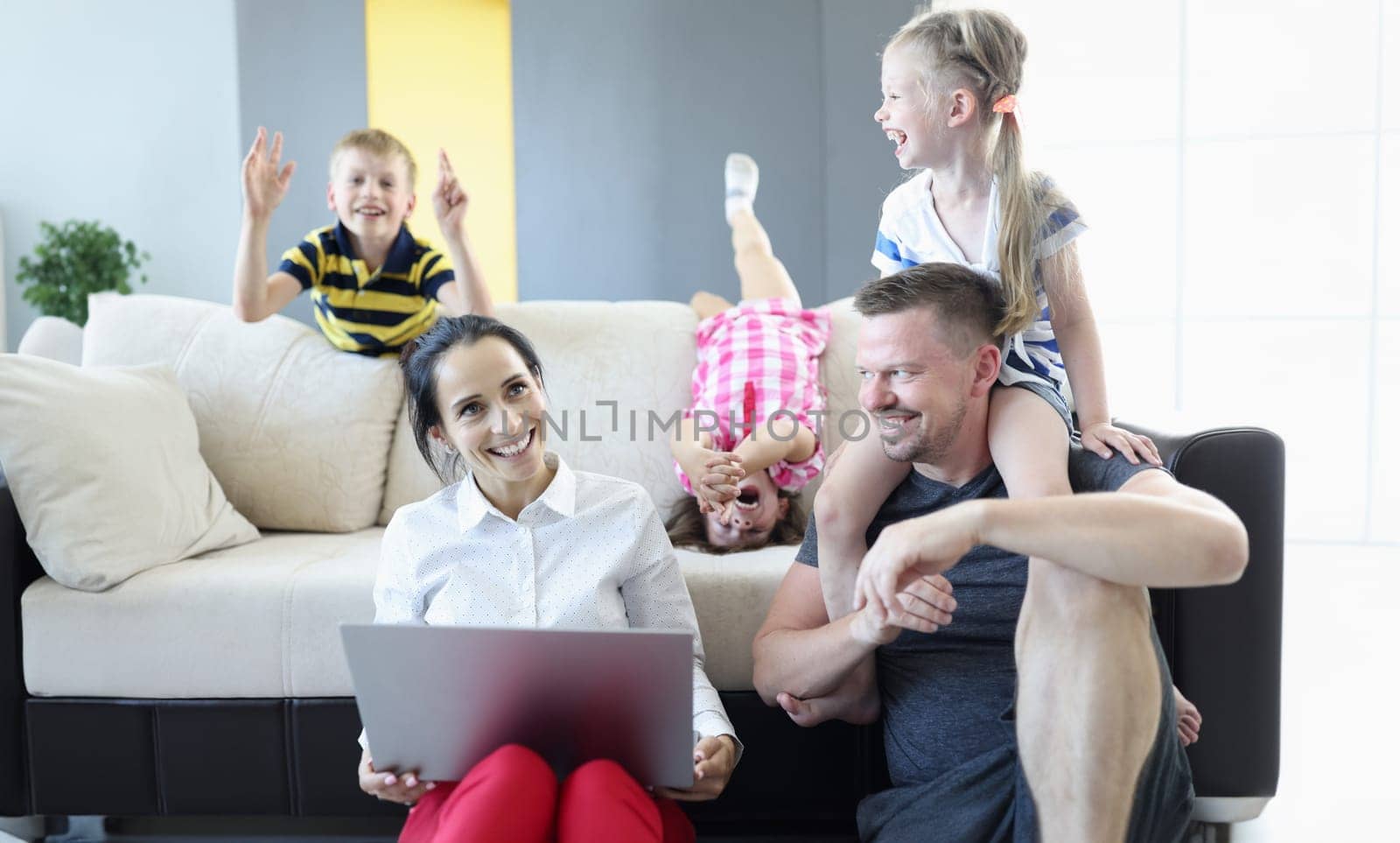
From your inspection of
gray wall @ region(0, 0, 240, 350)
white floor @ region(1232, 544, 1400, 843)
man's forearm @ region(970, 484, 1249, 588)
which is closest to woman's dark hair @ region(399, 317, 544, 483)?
man's forearm @ region(970, 484, 1249, 588)

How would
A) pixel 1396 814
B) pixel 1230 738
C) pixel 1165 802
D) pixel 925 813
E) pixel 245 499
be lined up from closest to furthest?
1. pixel 1165 802
2. pixel 925 813
3. pixel 1230 738
4. pixel 1396 814
5. pixel 245 499

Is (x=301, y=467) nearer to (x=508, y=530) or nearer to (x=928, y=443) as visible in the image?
(x=508, y=530)

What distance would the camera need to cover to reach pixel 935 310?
1.48 meters

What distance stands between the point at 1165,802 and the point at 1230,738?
531 millimetres

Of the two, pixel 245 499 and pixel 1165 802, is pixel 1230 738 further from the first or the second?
pixel 245 499

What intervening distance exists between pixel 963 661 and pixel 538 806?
618 mm

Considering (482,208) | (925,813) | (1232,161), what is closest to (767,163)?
(482,208)

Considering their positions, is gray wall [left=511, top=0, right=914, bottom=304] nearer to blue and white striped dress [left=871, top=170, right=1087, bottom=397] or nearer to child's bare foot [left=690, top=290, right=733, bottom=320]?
child's bare foot [left=690, top=290, right=733, bottom=320]

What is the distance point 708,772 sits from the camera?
4.60 ft

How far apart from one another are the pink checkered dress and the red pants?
1.02m

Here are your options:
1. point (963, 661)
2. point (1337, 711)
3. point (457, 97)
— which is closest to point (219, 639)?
point (963, 661)

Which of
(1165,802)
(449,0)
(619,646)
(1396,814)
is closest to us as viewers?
(619,646)

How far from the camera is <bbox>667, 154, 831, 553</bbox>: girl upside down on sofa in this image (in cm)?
218

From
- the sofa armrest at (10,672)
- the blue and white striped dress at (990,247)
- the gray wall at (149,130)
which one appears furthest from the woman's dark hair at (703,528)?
the gray wall at (149,130)
